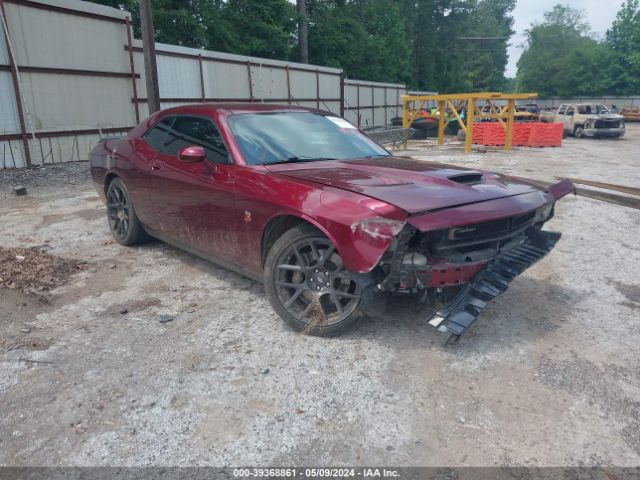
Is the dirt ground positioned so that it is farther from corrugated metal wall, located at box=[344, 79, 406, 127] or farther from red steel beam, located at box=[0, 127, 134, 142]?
corrugated metal wall, located at box=[344, 79, 406, 127]

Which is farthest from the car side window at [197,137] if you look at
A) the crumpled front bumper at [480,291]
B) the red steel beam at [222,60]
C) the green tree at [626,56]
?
the green tree at [626,56]

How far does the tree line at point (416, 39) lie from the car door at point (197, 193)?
1742cm

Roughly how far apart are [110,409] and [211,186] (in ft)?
6.22

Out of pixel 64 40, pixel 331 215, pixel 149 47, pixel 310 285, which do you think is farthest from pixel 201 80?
pixel 331 215

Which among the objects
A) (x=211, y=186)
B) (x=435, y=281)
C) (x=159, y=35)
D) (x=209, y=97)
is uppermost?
(x=159, y=35)

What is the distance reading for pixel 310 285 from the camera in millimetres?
3344

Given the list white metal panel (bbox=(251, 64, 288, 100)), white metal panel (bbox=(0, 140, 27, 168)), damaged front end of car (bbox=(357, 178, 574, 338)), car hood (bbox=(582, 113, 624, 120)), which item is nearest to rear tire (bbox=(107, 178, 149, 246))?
damaged front end of car (bbox=(357, 178, 574, 338))

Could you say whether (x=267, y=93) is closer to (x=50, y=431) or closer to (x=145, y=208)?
(x=145, y=208)

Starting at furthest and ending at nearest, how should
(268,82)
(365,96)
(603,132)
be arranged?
(365,96) → (603,132) → (268,82)

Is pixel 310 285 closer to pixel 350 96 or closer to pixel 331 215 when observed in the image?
pixel 331 215

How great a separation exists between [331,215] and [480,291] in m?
1.09

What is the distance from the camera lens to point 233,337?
3.41 meters

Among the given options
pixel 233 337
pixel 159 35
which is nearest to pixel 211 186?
pixel 233 337

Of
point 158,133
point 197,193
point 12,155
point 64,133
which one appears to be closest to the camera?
point 197,193
